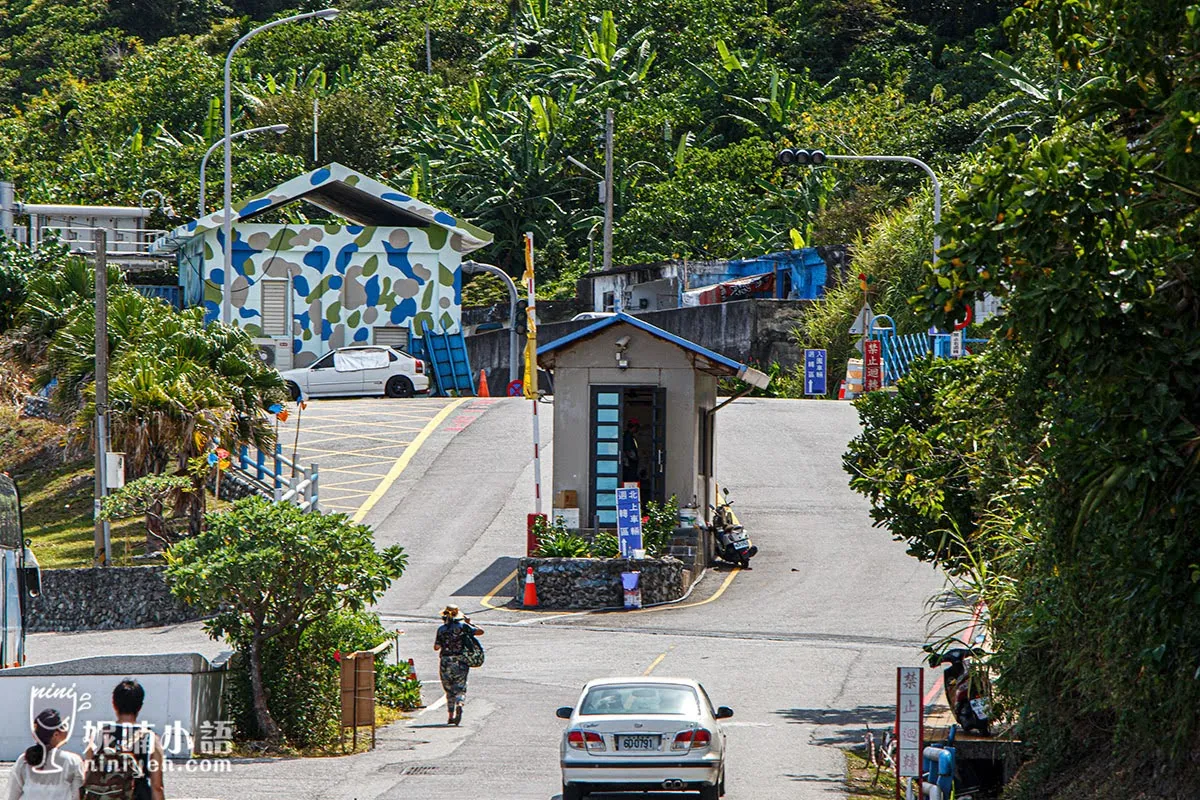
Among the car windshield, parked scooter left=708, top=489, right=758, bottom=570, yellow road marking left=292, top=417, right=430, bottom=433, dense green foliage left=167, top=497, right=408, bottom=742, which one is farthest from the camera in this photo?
yellow road marking left=292, top=417, right=430, bottom=433

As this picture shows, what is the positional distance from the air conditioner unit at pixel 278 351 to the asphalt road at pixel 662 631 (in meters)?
8.77

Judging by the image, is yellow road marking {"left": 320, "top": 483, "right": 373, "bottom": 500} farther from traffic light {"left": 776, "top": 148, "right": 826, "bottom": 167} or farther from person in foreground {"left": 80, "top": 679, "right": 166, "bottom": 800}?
person in foreground {"left": 80, "top": 679, "right": 166, "bottom": 800}

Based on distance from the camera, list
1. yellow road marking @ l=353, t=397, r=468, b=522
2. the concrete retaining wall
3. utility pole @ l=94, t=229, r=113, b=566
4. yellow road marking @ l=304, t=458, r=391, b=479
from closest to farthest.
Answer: utility pole @ l=94, t=229, r=113, b=566, yellow road marking @ l=353, t=397, r=468, b=522, yellow road marking @ l=304, t=458, r=391, b=479, the concrete retaining wall

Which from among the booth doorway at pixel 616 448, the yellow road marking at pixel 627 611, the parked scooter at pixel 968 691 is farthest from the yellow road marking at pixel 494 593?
the parked scooter at pixel 968 691

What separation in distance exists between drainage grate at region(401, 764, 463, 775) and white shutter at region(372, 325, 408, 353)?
112ft

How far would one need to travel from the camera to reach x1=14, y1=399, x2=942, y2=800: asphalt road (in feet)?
50.0

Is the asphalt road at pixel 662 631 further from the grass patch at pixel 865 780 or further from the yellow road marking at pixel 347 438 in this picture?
the yellow road marking at pixel 347 438

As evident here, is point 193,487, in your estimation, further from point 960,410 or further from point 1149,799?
point 1149,799

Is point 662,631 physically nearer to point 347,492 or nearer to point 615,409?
point 615,409

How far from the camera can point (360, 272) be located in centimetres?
4878

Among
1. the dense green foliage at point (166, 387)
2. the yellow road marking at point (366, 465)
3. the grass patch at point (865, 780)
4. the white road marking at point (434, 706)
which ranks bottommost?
the white road marking at point (434, 706)

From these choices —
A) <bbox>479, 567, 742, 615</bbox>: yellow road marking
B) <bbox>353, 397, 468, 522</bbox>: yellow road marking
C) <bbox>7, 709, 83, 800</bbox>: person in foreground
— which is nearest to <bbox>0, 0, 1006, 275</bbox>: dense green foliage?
<bbox>353, 397, 468, 522</bbox>: yellow road marking

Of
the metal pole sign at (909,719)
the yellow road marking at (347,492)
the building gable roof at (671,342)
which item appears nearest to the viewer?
the metal pole sign at (909,719)

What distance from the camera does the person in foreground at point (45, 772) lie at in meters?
8.80
